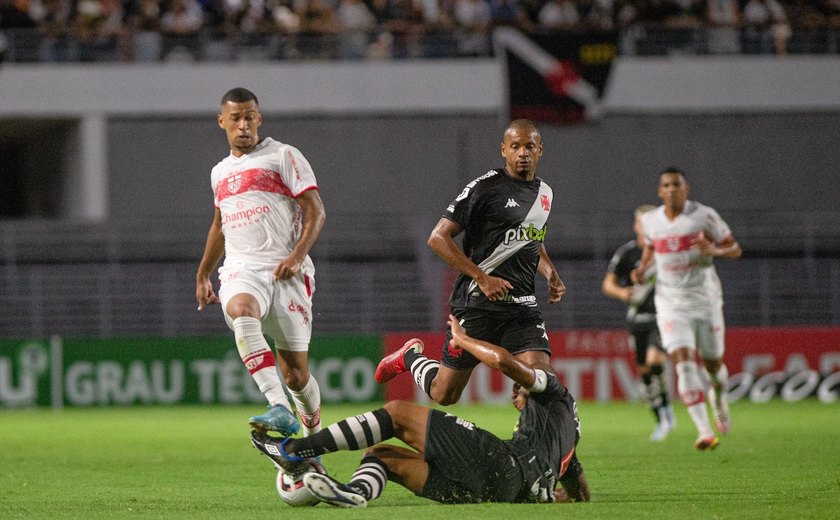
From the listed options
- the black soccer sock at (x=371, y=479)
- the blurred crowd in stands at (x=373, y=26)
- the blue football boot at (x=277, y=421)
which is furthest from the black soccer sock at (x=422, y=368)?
the blurred crowd in stands at (x=373, y=26)

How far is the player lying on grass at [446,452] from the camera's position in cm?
707

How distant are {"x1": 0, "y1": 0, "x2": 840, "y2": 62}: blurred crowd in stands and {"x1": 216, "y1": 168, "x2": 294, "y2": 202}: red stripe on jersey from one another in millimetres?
17204

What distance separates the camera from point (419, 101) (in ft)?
88.1

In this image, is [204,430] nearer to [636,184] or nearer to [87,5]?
[87,5]

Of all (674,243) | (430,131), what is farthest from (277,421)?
(430,131)

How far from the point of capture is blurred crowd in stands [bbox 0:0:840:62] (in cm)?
2523

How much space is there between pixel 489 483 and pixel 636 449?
5.35 metres

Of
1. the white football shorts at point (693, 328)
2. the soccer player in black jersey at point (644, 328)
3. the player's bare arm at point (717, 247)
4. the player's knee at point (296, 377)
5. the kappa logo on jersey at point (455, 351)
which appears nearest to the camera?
the player's knee at point (296, 377)

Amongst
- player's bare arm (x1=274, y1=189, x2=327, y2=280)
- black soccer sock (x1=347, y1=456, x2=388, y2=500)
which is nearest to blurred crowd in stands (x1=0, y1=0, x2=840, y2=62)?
player's bare arm (x1=274, y1=189, x2=327, y2=280)

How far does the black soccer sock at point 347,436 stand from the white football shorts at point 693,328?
6358mm

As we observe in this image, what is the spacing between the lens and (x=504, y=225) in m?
8.99

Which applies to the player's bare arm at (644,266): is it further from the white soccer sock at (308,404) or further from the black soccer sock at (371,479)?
the black soccer sock at (371,479)

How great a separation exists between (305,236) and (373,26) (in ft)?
58.9

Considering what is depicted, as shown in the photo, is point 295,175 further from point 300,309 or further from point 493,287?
point 493,287
